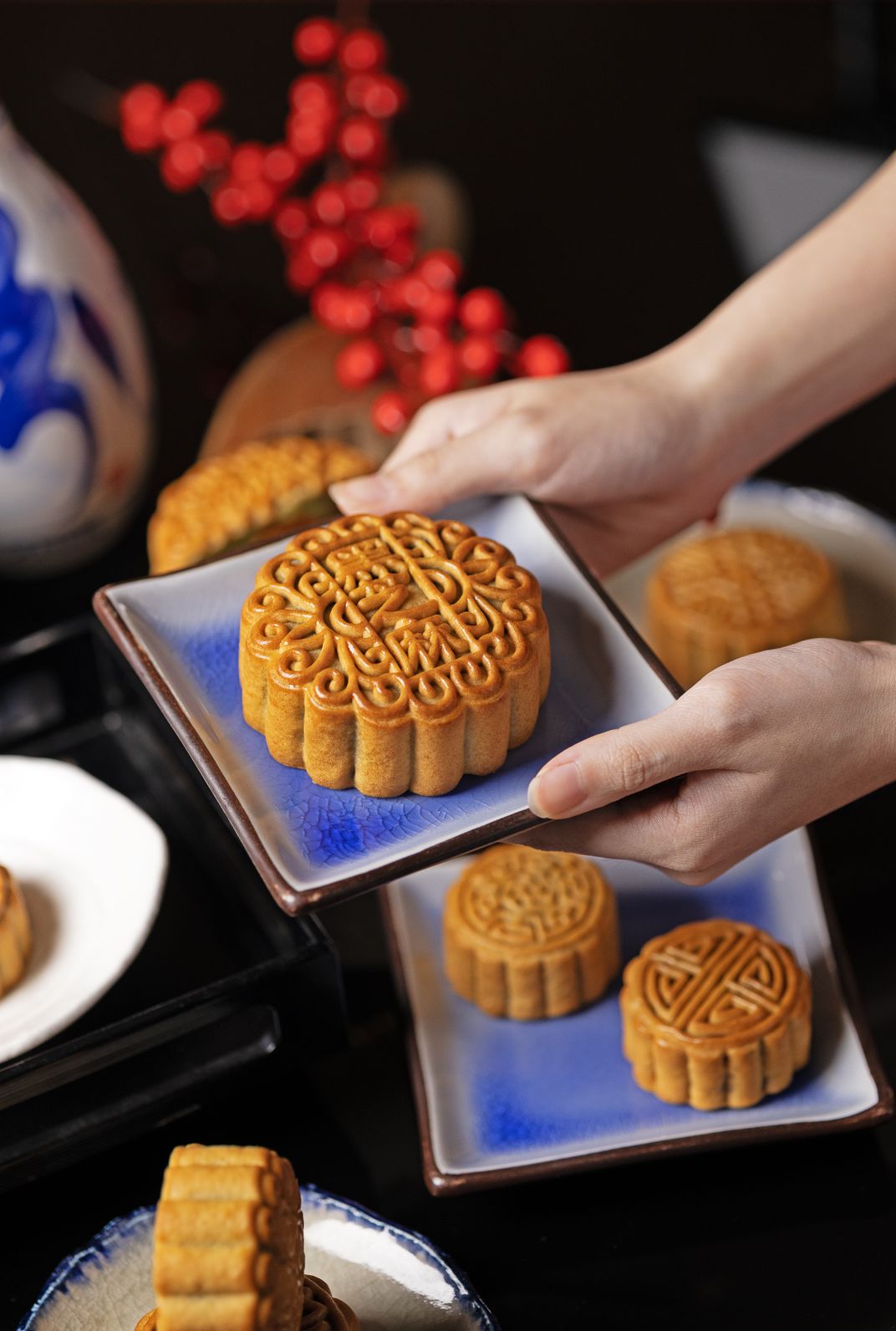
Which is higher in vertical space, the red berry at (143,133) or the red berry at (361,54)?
the red berry at (361,54)

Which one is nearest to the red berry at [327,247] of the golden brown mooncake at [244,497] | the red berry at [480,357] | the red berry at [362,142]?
the red berry at [362,142]

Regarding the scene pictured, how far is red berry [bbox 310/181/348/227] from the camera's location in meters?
1.80

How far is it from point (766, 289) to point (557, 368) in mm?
290

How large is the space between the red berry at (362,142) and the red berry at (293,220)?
10 cm

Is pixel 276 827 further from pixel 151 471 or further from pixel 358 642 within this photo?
pixel 151 471

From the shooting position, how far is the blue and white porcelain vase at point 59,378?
1485 mm

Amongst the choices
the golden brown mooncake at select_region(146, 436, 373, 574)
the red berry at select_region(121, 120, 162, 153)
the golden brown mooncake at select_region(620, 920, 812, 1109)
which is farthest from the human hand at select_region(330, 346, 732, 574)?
the red berry at select_region(121, 120, 162, 153)

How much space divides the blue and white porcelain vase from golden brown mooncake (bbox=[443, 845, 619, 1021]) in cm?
64

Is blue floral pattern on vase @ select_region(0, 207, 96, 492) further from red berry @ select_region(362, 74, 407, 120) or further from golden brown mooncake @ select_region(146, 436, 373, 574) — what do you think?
red berry @ select_region(362, 74, 407, 120)

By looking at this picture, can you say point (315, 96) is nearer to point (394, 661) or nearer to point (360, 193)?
point (360, 193)

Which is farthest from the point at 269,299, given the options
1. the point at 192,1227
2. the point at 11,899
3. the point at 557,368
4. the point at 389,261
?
the point at 192,1227

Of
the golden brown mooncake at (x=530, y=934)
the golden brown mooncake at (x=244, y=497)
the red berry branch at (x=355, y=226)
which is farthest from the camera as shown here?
the red berry branch at (x=355, y=226)

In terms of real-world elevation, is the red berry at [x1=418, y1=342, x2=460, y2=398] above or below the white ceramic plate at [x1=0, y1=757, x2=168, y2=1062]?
above

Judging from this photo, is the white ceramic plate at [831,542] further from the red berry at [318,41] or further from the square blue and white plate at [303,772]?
the red berry at [318,41]
